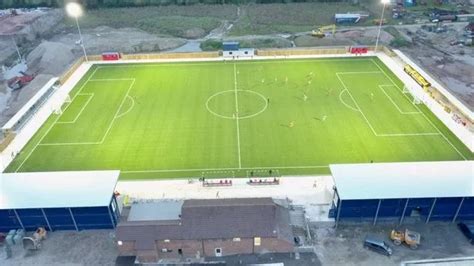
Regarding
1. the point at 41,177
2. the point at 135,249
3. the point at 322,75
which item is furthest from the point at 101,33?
the point at 135,249

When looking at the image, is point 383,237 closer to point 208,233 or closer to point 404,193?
point 404,193

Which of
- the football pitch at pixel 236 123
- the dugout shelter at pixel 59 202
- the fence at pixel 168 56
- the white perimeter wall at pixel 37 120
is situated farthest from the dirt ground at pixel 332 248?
the fence at pixel 168 56

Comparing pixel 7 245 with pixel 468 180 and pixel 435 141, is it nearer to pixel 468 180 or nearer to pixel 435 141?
pixel 468 180

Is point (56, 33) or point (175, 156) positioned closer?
point (175, 156)

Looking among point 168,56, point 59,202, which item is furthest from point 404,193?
point 168,56

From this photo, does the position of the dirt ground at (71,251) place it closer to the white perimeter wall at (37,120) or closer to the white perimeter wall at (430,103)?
the white perimeter wall at (37,120)

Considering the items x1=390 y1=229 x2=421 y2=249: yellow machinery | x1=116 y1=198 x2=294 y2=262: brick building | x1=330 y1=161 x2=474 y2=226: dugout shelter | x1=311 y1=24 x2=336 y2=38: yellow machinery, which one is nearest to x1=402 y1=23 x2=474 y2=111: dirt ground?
x1=311 y1=24 x2=336 y2=38: yellow machinery
